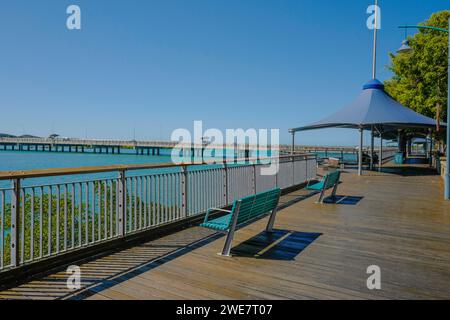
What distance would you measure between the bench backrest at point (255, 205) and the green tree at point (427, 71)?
1817 cm

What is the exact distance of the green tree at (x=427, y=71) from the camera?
2047 cm

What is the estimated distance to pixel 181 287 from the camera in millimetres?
3514

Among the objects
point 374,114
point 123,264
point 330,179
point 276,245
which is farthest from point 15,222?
point 374,114

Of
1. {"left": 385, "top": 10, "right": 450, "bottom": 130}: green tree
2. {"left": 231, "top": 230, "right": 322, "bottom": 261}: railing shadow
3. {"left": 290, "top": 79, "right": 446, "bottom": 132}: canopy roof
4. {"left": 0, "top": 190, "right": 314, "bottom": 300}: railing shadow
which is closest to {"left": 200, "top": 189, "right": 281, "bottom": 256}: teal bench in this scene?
{"left": 231, "top": 230, "right": 322, "bottom": 261}: railing shadow

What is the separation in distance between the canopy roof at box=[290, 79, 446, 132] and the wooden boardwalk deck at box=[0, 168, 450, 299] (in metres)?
10.1

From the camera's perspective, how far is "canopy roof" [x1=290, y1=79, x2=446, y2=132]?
52.7 feet

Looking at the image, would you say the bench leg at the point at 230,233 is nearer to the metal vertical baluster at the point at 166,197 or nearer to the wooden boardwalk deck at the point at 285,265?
the wooden boardwalk deck at the point at 285,265

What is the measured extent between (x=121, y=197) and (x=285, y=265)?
2523 mm

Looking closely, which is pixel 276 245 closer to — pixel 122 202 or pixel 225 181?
pixel 122 202

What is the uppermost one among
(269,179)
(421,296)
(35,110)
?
(35,110)

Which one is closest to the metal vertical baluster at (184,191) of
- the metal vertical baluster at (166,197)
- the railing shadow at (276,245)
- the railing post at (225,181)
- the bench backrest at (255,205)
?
the metal vertical baluster at (166,197)
